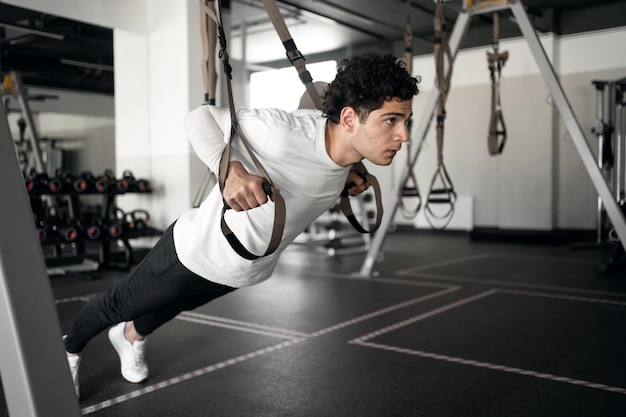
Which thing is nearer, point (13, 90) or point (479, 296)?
point (479, 296)

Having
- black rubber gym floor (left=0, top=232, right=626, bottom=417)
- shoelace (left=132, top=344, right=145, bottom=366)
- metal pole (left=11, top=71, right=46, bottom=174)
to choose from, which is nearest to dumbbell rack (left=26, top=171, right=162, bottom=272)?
metal pole (left=11, top=71, right=46, bottom=174)

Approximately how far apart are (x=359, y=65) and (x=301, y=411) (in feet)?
4.19

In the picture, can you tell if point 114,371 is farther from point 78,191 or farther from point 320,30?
point 320,30

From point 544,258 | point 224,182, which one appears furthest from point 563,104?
point 224,182

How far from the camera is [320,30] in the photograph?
322 inches

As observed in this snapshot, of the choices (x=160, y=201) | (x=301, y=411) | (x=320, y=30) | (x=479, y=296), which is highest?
(x=320, y=30)

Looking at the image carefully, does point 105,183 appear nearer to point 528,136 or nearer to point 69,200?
point 69,200

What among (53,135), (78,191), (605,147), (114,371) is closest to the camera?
(114,371)

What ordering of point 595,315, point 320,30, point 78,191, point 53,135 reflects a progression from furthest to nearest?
point 320,30
point 53,135
point 78,191
point 595,315

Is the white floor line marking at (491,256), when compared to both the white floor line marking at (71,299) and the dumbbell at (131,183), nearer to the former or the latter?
the dumbbell at (131,183)

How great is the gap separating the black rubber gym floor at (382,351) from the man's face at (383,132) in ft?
3.43

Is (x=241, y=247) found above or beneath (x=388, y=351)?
above

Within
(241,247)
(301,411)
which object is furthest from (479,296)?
(241,247)

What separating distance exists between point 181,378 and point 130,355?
0.25m
